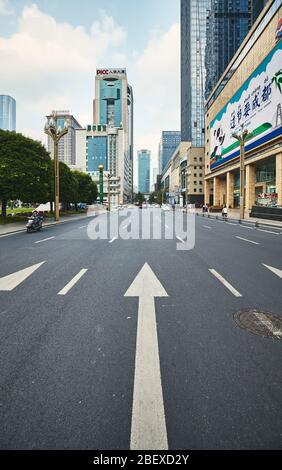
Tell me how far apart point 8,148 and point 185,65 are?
493 ft

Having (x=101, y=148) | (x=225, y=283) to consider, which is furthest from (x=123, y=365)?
(x=101, y=148)

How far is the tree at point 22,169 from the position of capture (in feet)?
75.6

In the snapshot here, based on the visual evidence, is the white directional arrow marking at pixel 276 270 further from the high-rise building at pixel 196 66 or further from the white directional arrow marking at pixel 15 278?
the high-rise building at pixel 196 66

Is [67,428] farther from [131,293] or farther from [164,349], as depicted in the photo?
[131,293]

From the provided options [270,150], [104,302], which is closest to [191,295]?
[104,302]

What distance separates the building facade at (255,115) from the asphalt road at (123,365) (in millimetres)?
27957

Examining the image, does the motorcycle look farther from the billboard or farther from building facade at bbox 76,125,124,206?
building facade at bbox 76,125,124,206

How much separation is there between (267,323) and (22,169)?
24676mm

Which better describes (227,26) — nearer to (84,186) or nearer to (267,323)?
(84,186)

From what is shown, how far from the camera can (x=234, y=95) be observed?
47.6 meters

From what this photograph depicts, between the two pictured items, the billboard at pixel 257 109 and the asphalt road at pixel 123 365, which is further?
the billboard at pixel 257 109

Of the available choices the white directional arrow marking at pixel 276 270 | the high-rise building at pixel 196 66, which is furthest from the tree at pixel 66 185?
the high-rise building at pixel 196 66

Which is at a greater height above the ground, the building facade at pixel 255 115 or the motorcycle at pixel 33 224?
the building facade at pixel 255 115
